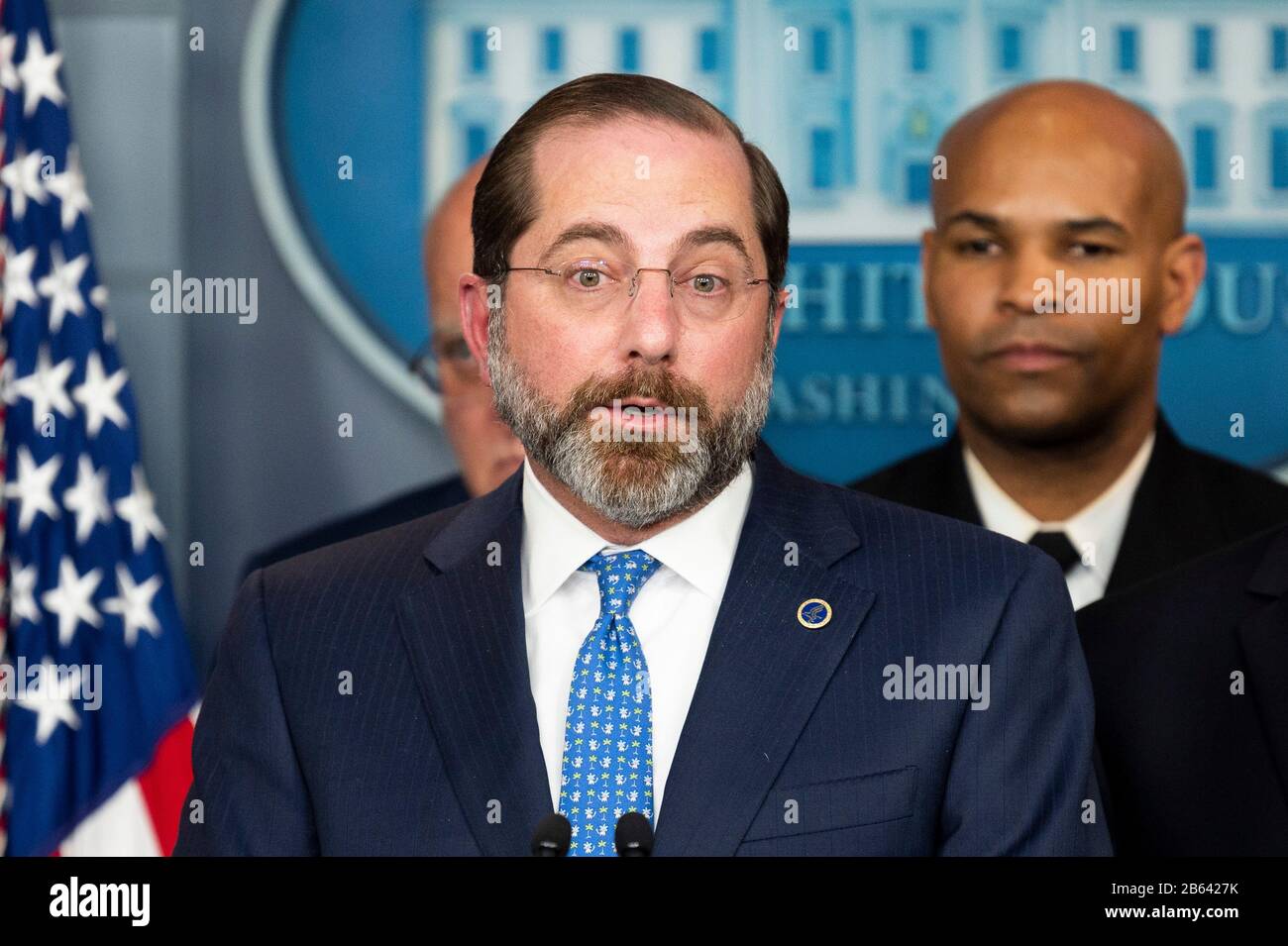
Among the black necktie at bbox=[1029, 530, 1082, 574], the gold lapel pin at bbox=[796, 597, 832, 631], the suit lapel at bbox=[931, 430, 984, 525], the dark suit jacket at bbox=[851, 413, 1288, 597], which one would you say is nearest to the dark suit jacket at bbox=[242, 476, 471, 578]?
the dark suit jacket at bbox=[851, 413, 1288, 597]

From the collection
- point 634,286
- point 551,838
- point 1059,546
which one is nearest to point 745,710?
point 551,838

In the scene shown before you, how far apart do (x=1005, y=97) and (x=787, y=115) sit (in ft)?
1.67

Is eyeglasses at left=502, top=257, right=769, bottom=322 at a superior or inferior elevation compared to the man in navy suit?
superior

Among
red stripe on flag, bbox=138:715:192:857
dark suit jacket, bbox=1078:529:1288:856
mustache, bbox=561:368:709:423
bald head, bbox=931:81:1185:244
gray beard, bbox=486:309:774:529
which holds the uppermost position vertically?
→ bald head, bbox=931:81:1185:244

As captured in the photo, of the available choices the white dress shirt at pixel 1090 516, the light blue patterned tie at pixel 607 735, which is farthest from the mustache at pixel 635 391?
the white dress shirt at pixel 1090 516

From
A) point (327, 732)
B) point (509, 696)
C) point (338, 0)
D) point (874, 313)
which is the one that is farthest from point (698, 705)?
point (338, 0)

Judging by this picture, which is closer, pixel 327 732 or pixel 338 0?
pixel 327 732

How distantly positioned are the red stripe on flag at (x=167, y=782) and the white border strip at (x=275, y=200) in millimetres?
988

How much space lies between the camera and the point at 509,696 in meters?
2.25

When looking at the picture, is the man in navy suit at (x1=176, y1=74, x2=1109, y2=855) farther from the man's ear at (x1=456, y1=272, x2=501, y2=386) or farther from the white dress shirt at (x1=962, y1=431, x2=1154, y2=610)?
the white dress shirt at (x1=962, y1=431, x2=1154, y2=610)

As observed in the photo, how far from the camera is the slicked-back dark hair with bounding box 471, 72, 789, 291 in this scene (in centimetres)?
241

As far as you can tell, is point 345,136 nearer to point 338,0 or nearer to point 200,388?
point 338,0

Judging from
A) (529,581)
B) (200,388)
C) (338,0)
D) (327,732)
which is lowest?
(327,732)

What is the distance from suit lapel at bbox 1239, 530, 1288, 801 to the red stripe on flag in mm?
2382
